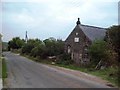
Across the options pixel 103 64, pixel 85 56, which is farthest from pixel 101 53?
pixel 85 56

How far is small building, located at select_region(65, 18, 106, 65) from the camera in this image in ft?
144

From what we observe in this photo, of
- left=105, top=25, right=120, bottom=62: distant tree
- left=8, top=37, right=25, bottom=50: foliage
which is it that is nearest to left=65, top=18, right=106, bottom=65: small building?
left=105, top=25, right=120, bottom=62: distant tree

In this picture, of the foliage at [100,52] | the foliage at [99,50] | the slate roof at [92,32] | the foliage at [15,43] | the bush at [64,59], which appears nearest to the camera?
the foliage at [100,52]

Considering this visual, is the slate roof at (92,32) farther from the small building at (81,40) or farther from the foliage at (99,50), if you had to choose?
the foliage at (99,50)

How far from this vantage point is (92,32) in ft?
153

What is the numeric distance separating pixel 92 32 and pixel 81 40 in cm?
263

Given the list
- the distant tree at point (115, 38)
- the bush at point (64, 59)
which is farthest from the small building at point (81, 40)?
the distant tree at point (115, 38)

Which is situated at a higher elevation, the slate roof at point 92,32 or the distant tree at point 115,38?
the slate roof at point 92,32

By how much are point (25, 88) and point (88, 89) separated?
12.6ft

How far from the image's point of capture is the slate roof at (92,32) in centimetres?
4451

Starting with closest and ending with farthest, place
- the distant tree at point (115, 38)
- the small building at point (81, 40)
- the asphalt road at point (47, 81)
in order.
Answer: the asphalt road at point (47, 81) < the distant tree at point (115, 38) < the small building at point (81, 40)

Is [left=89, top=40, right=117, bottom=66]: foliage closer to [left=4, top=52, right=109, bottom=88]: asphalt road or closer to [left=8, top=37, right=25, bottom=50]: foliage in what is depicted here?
[left=4, top=52, right=109, bottom=88]: asphalt road

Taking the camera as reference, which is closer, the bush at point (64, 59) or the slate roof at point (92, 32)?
the slate roof at point (92, 32)

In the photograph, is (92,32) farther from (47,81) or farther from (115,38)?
(47,81)
